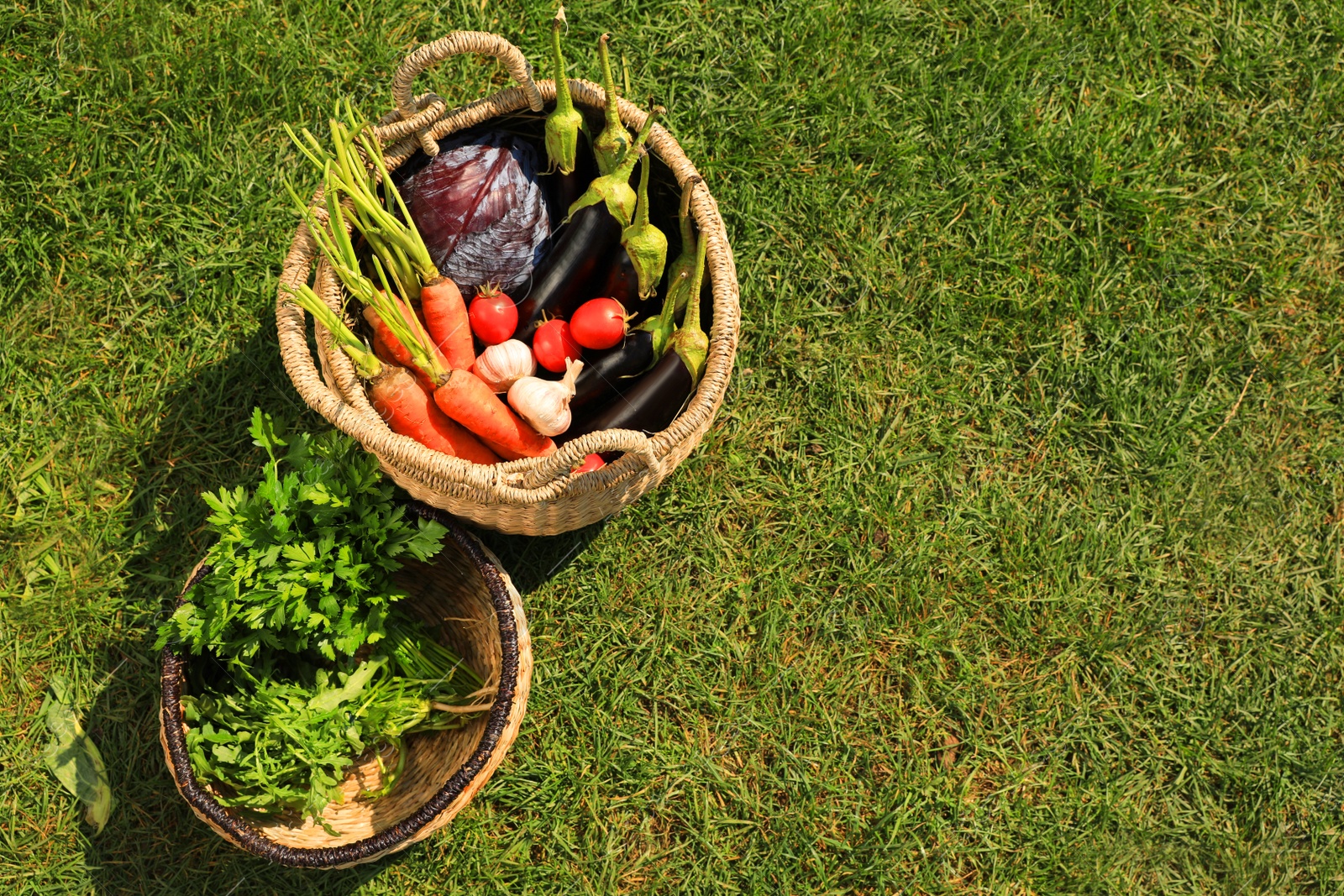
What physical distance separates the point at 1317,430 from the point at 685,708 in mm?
1977

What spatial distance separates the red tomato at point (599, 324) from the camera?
7.37 feet

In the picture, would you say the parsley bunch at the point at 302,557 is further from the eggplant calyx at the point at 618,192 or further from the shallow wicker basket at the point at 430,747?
the eggplant calyx at the point at 618,192

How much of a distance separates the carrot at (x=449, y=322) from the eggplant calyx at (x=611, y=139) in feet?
1.45

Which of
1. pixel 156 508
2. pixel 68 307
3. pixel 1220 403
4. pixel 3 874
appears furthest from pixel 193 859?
pixel 1220 403

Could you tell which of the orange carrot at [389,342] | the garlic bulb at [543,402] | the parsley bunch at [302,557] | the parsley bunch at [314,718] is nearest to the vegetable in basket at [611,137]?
the garlic bulb at [543,402]

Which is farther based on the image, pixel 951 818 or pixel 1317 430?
pixel 1317 430

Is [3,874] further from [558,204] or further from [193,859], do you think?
[558,204]

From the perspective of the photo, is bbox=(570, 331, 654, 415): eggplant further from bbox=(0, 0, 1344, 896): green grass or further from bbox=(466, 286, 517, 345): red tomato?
bbox=(0, 0, 1344, 896): green grass

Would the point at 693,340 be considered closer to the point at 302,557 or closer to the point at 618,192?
the point at 618,192

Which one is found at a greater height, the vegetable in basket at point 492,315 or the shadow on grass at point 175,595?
the vegetable in basket at point 492,315

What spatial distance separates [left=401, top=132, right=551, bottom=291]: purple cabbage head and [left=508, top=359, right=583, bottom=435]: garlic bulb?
29 centimetres

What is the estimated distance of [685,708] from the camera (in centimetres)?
261

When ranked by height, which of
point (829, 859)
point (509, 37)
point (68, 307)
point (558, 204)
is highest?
point (509, 37)

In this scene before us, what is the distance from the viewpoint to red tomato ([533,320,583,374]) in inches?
90.0
